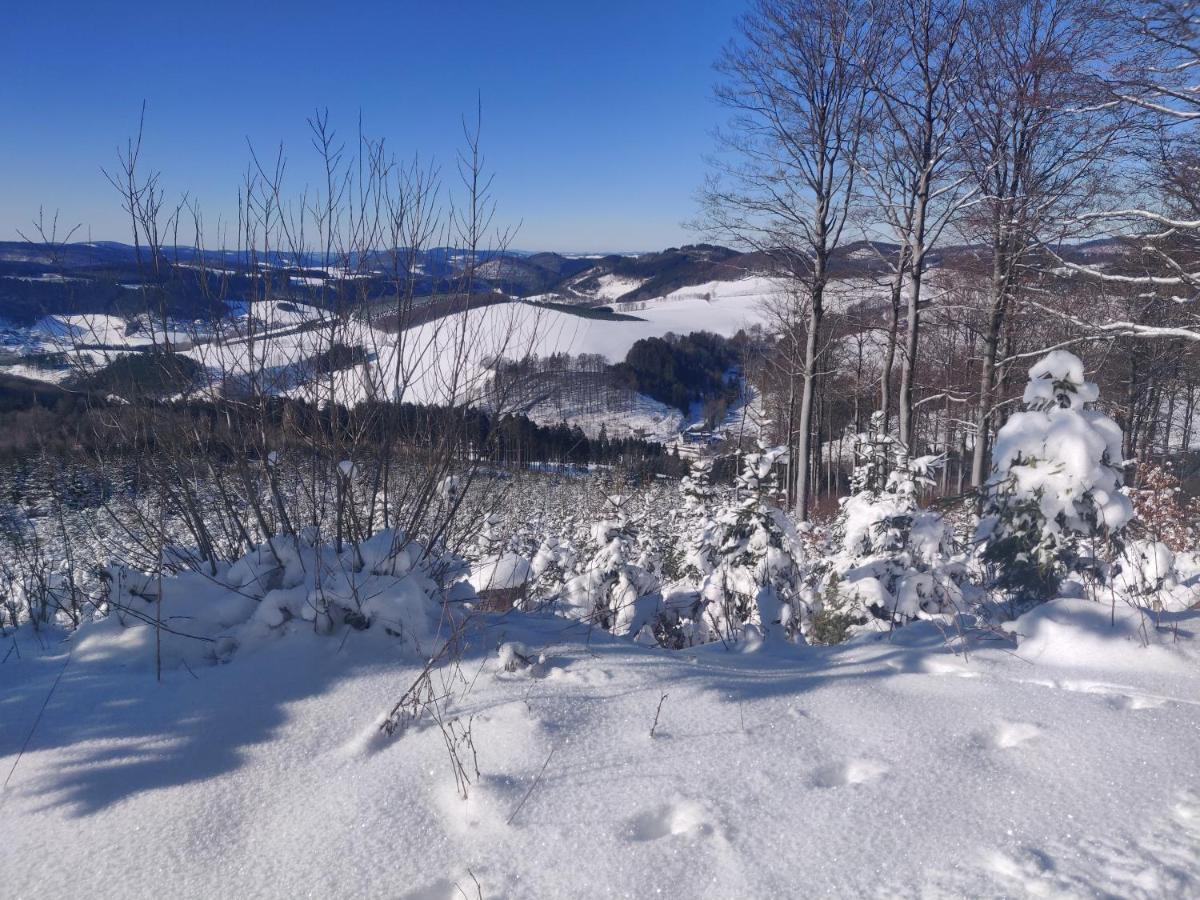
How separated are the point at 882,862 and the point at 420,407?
320 centimetres

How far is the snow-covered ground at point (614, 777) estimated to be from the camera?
1.70 meters

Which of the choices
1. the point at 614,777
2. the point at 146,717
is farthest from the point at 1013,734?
the point at 146,717

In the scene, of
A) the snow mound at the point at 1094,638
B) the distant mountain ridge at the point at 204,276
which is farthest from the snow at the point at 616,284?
the snow mound at the point at 1094,638

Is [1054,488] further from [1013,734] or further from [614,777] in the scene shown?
[614,777]

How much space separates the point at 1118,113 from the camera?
22.9 feet

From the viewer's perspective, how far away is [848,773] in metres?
2.08

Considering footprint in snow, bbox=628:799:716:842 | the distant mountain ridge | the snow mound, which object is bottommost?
footprint in snow, bbox=628:799:716:842

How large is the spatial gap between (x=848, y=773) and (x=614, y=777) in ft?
2.40

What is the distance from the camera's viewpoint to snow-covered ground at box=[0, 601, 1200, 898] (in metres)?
1.70

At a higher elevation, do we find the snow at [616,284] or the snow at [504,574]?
the snow at [616,284]

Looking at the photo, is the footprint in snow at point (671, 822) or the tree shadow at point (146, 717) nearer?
the footprint in snow at point (671, 822)

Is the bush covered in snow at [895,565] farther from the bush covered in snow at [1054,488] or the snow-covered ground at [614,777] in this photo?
the snow-covered ground at [614,777]

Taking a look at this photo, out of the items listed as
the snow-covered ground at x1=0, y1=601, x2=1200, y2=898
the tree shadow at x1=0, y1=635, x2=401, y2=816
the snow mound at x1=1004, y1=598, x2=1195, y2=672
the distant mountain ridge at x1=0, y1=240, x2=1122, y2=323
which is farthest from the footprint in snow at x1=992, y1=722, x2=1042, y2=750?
the distant mountain ridge at x1=0, y1=240, x2=1122, y2=323

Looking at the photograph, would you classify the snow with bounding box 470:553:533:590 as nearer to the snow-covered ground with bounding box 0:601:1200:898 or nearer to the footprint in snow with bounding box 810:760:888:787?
the snow-covered ground with bounding box 0:601:1200:898
